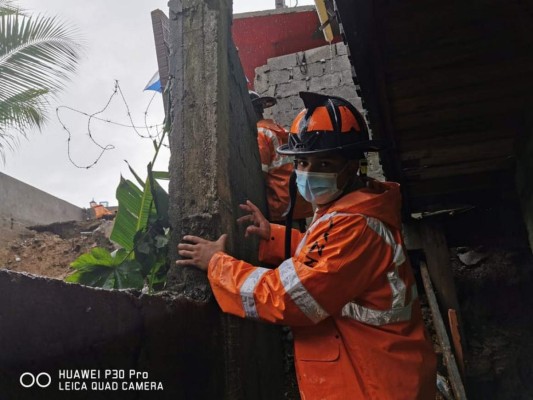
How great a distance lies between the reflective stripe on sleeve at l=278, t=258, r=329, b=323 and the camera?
1.64m

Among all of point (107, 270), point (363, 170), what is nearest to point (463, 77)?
point (363, 170)

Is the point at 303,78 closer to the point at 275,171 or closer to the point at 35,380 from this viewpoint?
the point at 275,171

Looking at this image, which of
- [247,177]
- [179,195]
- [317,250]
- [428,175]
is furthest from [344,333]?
[428,175]

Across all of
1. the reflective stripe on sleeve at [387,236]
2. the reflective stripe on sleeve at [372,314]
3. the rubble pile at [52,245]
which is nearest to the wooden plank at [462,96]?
the reflective stripe on sleeve at [387,236]

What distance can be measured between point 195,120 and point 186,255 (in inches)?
26.8

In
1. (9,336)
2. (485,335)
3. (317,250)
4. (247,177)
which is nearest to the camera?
(9,336)

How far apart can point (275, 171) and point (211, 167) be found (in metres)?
1.46

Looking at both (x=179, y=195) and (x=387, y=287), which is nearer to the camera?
(x=387, y=287)

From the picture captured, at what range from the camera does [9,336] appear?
928 mm

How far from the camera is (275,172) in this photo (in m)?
3.45

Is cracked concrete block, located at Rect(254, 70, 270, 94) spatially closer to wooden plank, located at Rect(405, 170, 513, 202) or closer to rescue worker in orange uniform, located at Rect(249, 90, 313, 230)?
rescue worker in orange uniform, located at Rect(249, 90, 313, 230)

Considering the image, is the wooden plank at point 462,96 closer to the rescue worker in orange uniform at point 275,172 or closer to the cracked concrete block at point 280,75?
the rescue worker in orange uniform at point 275,172

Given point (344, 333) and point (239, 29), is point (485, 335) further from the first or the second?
point (239, 29)

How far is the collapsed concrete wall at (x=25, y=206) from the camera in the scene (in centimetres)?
1007
